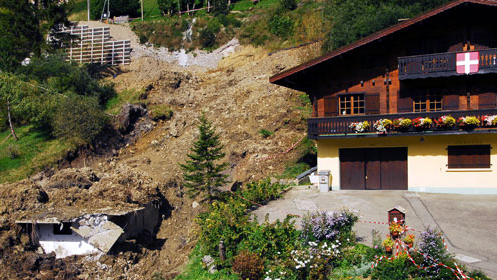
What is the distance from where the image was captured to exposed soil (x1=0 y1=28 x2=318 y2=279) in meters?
17.9

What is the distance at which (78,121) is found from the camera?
30.6m

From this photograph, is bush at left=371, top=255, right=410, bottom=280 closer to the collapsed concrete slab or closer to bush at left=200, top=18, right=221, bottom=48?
the collapsed concrete slab

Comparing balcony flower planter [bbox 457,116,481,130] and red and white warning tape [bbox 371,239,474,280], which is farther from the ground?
balcony flower planter [bbox 457,116,481,130]

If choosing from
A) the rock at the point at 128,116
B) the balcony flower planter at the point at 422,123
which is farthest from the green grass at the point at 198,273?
the rock at the point at 128,116

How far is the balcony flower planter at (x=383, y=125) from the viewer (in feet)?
68.8

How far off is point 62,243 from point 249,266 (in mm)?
9134

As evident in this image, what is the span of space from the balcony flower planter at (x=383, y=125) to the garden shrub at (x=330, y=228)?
24.5ft

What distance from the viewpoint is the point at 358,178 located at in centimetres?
2269

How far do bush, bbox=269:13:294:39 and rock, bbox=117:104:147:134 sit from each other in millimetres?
16381

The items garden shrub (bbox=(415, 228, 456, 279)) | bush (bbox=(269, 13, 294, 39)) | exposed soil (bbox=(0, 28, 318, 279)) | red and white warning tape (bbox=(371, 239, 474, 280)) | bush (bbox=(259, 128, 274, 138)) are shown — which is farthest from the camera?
bush (bbox=(269, 13, 294, 39))

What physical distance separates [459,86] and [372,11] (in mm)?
17667

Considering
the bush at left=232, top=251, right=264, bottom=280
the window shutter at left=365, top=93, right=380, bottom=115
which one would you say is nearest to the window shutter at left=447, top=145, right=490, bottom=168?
the window shutter at left=365, top=93, right=380, bottom=115

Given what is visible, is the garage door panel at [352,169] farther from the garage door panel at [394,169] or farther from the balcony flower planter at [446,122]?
the balcony flower planter at [446,122]

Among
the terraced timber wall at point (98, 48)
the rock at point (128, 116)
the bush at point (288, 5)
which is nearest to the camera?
the rock at point (128, 116)
